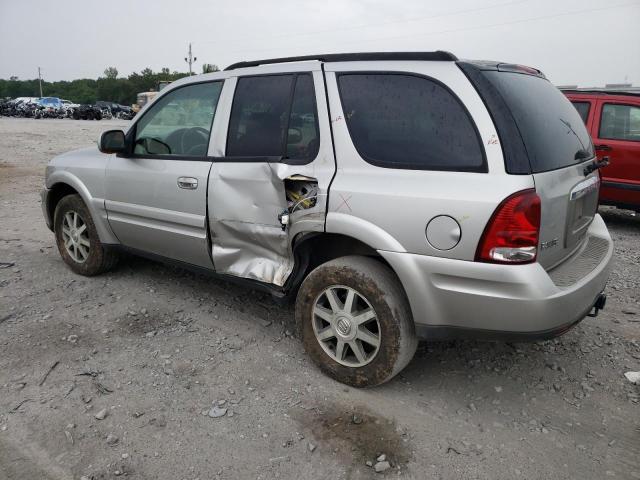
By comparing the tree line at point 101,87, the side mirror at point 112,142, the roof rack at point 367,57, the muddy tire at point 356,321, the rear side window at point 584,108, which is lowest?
the muddy tire at point 356,321

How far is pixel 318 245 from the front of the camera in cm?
318

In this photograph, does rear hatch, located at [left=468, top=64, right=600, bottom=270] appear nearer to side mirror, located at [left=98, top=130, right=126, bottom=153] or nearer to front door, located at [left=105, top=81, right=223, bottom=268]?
front door, located at [left=105, top=81, right=223, bottom=268]

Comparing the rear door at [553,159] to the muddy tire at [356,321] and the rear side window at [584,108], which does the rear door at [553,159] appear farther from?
the rear side window at [584,108]

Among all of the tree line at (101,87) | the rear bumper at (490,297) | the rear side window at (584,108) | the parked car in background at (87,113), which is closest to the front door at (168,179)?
the rear bumper at (490,297)

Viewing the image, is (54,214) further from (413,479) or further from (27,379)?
(413,479)

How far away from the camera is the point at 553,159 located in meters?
2.63

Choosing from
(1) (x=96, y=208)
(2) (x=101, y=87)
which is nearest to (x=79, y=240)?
(1) (x=96, y=208)

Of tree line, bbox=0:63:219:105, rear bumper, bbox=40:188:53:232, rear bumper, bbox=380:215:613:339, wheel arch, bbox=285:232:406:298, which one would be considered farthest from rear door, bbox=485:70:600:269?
tree line, bbox=0:63:219:105

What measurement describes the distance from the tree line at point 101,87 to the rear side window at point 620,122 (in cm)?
6248

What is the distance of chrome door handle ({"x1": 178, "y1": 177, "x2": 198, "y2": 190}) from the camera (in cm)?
349

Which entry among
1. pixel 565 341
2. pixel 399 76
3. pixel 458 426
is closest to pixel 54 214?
pixel 399 76

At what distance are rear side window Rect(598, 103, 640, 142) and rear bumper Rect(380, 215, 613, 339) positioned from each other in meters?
4.87

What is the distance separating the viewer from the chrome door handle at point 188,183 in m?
3.49

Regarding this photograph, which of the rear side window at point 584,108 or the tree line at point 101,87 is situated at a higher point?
the tree line at point 101,87
